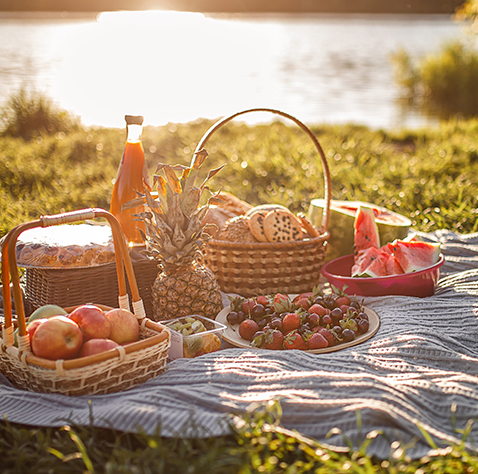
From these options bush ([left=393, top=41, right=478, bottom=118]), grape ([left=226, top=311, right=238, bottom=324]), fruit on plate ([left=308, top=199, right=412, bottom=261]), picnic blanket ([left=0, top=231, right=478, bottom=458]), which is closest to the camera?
picnic blanket ([left=0, top=231, right=478, bottom=458])

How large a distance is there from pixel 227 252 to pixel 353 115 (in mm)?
14907

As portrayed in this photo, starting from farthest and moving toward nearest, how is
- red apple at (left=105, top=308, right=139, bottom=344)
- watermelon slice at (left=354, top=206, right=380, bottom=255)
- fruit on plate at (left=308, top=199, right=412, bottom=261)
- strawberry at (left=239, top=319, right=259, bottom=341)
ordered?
fruit on plate at (left=308, top=199, right=412, bottom=261) < watermelon slice at (left=354, top=206, right=380, bottom=255) < strawberry at (left=239, top=319, right=259, bottom=341) < red apple at (left=105, top=308, right=139, bottom=344)

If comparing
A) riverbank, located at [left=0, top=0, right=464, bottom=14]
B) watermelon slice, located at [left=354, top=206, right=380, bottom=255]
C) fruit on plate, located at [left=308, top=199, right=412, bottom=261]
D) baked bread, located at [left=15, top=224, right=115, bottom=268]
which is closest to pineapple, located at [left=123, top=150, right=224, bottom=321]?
baked bread, located at [left=15, top=224, right=115, bottom=268]

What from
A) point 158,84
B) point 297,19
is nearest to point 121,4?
point 297,19

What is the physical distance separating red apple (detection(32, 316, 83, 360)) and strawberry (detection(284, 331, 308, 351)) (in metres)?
0.99

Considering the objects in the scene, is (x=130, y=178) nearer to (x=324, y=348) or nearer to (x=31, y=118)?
(x=324, y=348)

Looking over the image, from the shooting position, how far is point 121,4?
8462 centimetres

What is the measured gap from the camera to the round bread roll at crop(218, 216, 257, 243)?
11.2ft

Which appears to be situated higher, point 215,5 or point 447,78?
point 215,5

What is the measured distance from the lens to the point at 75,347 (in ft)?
7.14

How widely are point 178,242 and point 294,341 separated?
0.80 meters

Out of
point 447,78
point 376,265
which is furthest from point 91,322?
point 447,78

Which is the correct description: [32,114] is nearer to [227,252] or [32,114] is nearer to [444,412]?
[227,252]

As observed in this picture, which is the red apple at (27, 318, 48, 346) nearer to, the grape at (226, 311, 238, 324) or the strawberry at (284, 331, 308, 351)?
the grape at (226, 311, 238, 324)
